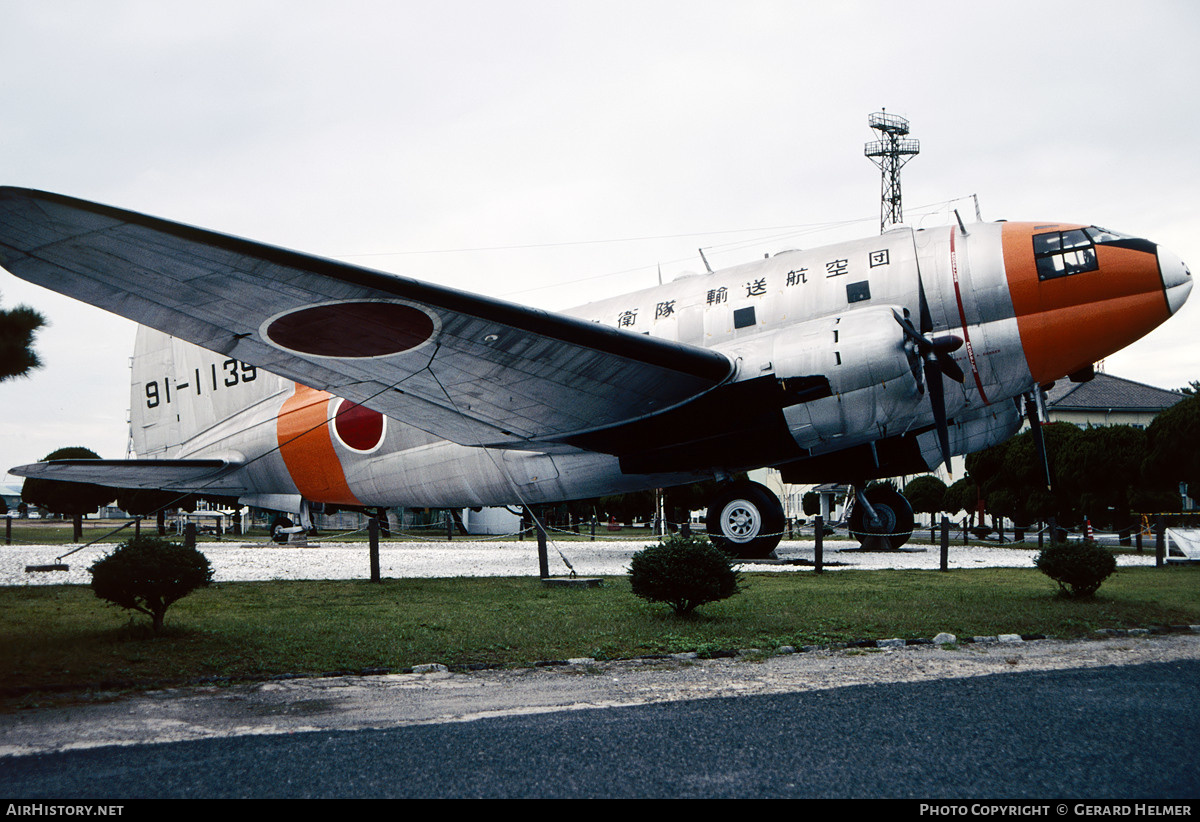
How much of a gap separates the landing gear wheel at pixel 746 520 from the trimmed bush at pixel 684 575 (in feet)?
24.3

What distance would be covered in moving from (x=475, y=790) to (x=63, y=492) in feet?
178

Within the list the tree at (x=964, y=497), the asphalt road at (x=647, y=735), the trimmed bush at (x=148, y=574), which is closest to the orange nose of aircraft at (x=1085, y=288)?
the asphalt road at (x=647, y=735)

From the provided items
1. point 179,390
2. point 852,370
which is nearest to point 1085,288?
point 852,370

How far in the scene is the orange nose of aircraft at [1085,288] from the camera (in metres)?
14.5

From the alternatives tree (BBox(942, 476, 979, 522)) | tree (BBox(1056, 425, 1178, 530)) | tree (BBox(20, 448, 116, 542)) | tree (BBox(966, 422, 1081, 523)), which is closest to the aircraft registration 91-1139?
tree (BBox(1056, 425, 1178, 530))

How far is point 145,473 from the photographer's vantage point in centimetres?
1931

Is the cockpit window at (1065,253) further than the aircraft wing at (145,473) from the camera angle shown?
No

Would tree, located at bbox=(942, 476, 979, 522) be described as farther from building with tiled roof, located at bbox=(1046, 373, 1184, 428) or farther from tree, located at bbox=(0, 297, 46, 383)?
tree, located at bbox=(0, 297, 46, 383)

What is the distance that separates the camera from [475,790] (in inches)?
156

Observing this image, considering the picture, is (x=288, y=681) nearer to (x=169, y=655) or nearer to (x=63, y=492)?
(x=169, y=655)

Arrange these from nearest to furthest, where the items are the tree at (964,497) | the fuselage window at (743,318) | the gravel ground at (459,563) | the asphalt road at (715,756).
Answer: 1. the asphalt road at (715,756)
2. the fuselage window at (743,318)
3. the gravel ground at (459,563)
4. the tree at (964,497)

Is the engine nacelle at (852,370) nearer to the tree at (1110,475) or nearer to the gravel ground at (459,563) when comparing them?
the gravel ground at (459,563)

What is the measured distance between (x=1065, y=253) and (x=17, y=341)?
1576cm
